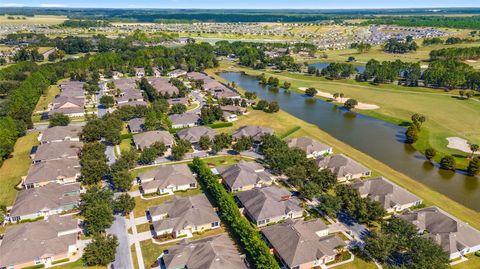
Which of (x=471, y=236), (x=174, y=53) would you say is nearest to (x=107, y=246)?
(x=471, y=236)

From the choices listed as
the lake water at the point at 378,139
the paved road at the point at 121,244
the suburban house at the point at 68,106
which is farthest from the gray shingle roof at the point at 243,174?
the suburban house at the point at 68,106

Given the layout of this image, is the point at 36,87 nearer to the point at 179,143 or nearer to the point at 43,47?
the point at 179,143

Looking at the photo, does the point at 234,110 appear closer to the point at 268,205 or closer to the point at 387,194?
the point at 268,205

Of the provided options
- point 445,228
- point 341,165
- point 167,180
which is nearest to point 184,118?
point 167,180

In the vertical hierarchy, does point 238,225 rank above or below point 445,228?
below

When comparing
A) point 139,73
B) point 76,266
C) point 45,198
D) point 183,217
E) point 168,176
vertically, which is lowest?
point 139,73

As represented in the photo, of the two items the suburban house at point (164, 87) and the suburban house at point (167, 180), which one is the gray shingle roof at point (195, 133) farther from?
the suburban house at point (164, 87)

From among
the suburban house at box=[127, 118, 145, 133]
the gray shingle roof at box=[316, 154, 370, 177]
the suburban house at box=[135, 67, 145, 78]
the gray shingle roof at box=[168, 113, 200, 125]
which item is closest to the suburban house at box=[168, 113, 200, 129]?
the gray shingle roof at box=[168, 113, 200, 125]

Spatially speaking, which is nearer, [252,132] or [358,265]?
[358,265]
